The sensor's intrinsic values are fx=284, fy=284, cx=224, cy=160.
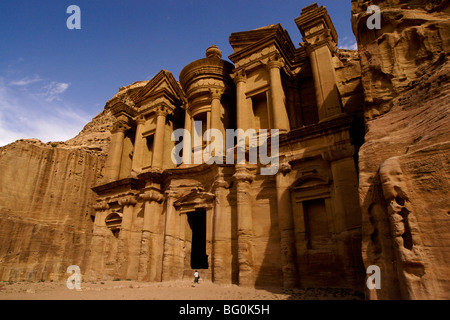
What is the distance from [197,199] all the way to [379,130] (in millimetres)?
10683

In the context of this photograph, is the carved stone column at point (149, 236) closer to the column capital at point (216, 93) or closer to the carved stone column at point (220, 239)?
the carved stone column at point (220, 239)

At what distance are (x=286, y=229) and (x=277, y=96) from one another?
6.92 meters

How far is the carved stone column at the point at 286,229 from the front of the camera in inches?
437

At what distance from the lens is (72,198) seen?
2416 centimetres

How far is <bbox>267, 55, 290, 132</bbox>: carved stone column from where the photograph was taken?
14.4 m

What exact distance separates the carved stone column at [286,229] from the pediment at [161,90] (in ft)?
39.7

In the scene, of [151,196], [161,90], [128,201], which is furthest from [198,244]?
[161,90]

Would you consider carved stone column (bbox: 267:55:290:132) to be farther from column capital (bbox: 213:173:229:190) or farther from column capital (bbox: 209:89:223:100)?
column capital (bbox: 209:89:223:100)

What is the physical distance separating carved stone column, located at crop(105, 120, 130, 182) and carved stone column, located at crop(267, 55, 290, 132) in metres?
13.4

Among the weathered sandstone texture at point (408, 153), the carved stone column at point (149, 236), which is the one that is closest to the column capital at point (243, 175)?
the carved stone column at point (149, 236)

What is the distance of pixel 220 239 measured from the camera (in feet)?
43.6
